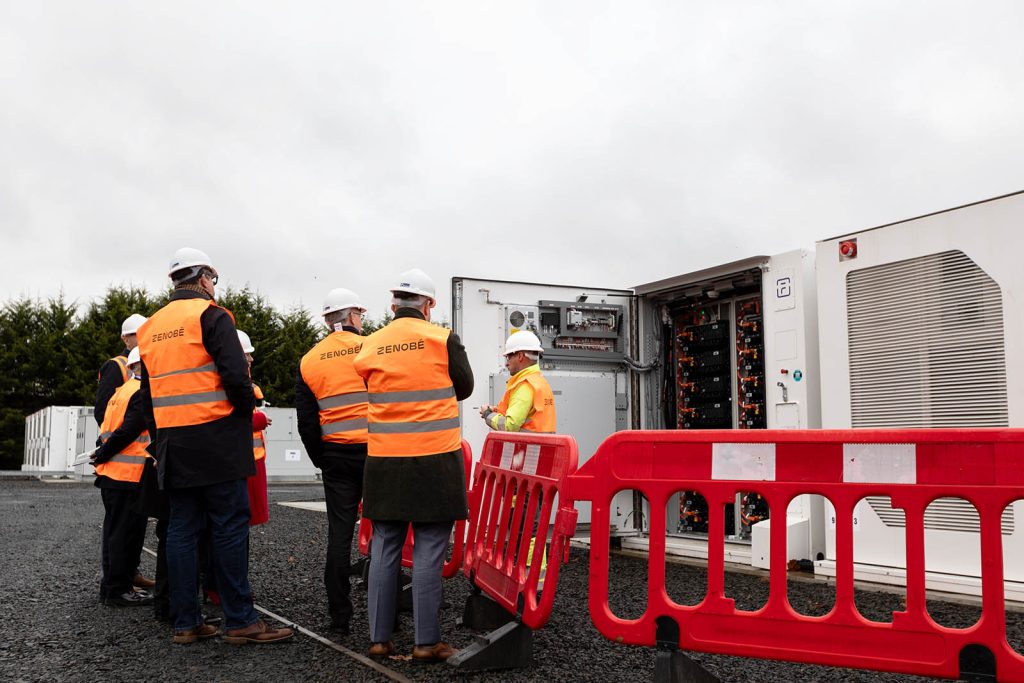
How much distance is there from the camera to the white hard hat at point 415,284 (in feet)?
15.0

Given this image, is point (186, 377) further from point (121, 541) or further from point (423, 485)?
point (121, 541)

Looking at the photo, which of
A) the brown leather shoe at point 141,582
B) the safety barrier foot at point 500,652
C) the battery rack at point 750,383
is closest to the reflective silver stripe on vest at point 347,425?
the safety barrier foot at point 500,652

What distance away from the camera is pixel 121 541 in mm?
5789

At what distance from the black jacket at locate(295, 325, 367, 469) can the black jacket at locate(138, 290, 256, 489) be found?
0.64 metres

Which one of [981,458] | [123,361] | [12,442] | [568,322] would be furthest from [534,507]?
[12,442]

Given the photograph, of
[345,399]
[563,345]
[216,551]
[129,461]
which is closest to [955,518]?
[563,345]

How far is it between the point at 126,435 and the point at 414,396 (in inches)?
97.3

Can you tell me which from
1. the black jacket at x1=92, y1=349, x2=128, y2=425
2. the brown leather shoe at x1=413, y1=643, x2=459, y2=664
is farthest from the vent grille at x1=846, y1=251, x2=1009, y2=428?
the black jacket at x1=92, y1=349, x2=128, y2=425

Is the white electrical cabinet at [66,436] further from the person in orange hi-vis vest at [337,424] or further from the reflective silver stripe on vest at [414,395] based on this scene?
the reflective silver stripe on vest at [414,395]

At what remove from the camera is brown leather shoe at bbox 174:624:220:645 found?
466 centimetres

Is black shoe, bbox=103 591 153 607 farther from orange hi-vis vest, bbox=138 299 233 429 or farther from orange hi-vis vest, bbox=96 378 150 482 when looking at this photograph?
orange hi-vis vest, bbox=138 299 233 429

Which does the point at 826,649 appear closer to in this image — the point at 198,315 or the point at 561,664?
the point at 561,664

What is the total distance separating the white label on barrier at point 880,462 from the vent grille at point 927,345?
323cm

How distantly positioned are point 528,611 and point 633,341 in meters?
5.53
